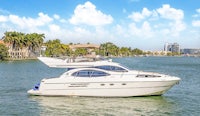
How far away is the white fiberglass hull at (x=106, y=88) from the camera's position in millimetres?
27641

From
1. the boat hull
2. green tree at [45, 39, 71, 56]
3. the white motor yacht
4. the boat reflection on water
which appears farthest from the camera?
green tree at [45, 39, 71, 56]

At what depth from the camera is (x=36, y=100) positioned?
27.0 meters

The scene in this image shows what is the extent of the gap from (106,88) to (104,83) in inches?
18.6

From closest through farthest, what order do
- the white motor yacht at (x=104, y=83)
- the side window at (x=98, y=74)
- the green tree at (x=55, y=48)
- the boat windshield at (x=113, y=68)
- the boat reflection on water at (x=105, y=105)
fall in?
the boat reflection on water at (x=105, y=105) < the white motor yacht at (x=104, y=83) < the side window at (x=98, y=74) < the boat windshield at (x=113, y=68) < the green tree at (x=55, y=48)

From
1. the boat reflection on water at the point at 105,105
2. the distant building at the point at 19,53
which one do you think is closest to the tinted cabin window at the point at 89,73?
the boat reflection on water at the point at 105,105

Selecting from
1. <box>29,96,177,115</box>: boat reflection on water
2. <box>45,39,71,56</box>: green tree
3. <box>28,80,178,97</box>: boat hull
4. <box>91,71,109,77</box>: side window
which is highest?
<box>45,39,71,56</box>: green tree

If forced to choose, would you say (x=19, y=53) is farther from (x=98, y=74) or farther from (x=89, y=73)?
(x=98, y=74)

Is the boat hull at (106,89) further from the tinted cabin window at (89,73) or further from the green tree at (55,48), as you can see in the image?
the green tree at (55,48)

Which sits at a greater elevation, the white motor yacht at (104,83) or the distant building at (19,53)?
the distant building at (19,53)

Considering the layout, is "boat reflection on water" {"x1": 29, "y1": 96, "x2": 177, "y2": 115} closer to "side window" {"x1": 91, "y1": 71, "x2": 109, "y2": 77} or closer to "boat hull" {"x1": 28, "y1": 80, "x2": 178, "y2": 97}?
"boat hull" {"x1": 28, "y1": 80, "x2": 178, "y2": 97}

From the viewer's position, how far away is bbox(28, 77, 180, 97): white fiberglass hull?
1088 inches

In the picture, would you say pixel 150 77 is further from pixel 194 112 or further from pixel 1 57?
pixel 1 57

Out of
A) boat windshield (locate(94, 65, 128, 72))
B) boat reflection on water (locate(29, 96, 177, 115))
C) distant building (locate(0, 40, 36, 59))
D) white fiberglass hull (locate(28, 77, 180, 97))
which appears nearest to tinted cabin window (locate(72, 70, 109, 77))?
white fiberglass hull (locate(28, 77, 180, 97))

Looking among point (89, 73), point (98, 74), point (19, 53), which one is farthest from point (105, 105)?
point (19, 53)
